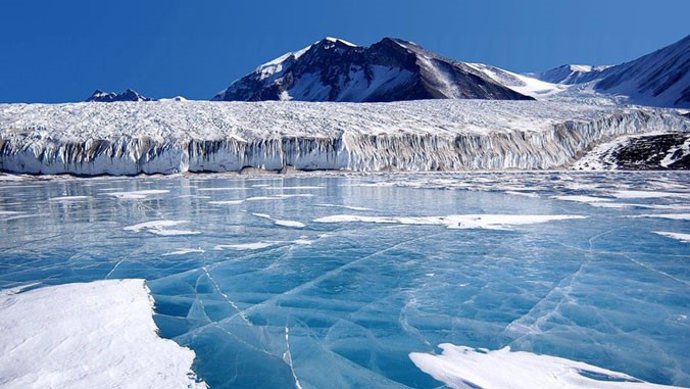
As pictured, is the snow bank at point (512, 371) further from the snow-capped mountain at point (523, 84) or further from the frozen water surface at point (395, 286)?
the snow-capped mountain at point (523, 84)

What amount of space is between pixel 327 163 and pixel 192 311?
29.1m

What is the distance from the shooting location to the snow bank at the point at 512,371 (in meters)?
3.53

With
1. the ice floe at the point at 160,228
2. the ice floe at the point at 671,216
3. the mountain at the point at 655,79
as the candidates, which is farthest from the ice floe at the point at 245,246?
the mountain at the point at 655,79

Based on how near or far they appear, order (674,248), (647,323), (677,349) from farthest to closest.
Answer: (674,248) → (647,323) → (677,349)

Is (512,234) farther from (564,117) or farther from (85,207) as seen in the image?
(564,117)

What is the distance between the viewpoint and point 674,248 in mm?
8039

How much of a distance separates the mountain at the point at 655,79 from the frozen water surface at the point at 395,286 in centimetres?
9456

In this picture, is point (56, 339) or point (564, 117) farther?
point (564, 117)

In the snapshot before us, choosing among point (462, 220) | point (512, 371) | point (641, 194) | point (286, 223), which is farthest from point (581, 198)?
point (512, 371)

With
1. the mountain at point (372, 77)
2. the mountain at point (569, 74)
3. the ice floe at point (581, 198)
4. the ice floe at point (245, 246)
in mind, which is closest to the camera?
the ice floe at point (245, 246)

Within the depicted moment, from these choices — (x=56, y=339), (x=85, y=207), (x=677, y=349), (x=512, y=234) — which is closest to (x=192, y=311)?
(x=56, y=339)

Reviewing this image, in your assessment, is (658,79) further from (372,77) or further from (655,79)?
(372,77)

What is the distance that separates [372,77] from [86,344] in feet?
417

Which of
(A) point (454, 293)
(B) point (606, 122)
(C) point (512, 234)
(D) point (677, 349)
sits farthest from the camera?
(B) point (606, 122)
